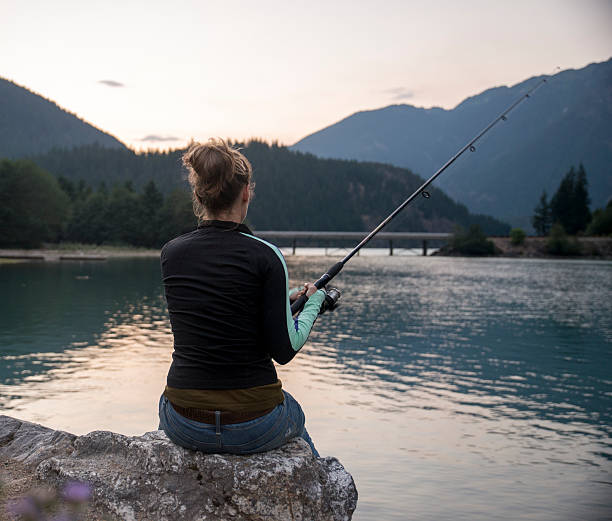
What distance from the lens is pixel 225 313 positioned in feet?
10.9

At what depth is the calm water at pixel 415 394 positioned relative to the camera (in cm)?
868

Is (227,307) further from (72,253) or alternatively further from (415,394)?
(72,253)

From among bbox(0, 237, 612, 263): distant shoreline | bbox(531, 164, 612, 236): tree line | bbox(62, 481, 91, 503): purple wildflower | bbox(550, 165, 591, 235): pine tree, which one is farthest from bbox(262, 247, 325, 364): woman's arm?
bbox(550, 165, 591, 235): pine tree

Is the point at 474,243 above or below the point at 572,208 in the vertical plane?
below

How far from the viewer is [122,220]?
347 ft

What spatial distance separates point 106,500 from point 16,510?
0.58 m

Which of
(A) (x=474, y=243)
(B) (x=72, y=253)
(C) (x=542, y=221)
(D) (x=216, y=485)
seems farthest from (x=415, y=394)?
(C) (x=542, y=221)

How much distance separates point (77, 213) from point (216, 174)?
10671 cm

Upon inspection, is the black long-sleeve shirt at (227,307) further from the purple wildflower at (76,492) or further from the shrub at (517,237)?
the shrub at (517,237)

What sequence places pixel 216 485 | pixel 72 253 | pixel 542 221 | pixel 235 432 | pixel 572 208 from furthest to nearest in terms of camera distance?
pixel 542 221, pixel 572 208, pixel 72 253, pixel 216 485, pixel 235 432

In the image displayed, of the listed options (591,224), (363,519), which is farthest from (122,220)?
(363,519)

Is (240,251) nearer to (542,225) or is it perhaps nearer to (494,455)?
(494,455)

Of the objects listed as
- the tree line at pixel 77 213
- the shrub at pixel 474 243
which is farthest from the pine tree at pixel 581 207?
the tree line at pixel 77 213

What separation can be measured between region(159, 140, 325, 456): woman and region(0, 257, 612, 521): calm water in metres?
4.79
